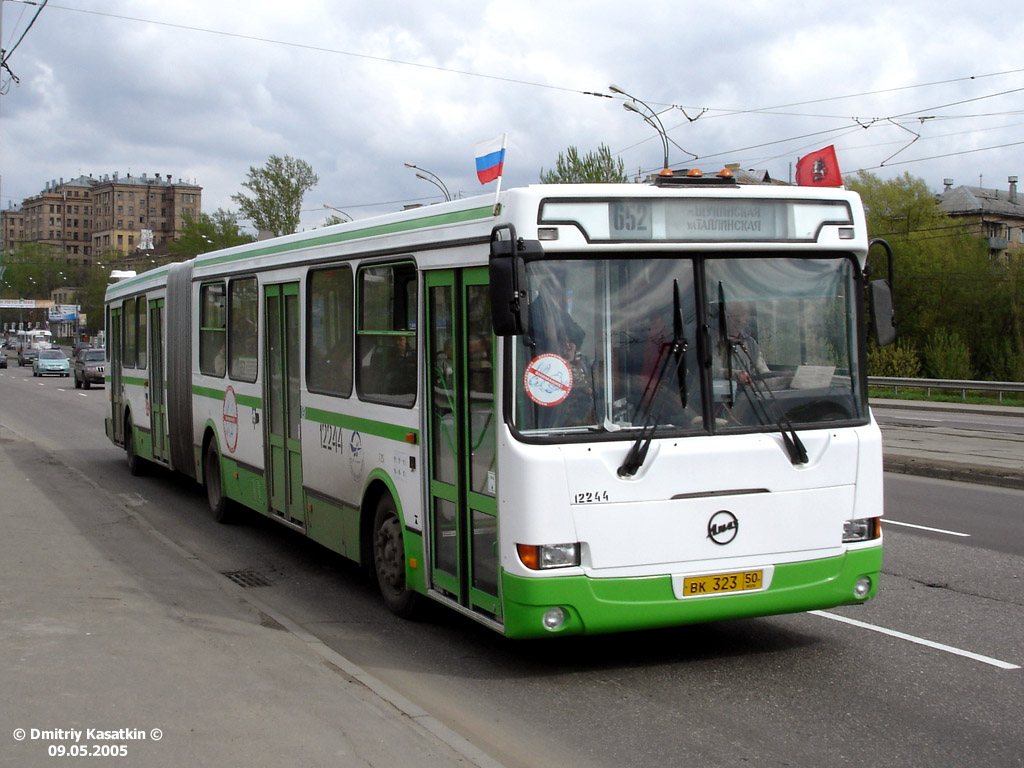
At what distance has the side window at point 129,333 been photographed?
16.1 m

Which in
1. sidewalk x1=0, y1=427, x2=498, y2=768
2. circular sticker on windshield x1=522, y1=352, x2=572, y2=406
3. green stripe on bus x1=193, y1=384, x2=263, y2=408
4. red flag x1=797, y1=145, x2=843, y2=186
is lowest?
sidewalk x1=0, y1=427, x2=498, y2=768

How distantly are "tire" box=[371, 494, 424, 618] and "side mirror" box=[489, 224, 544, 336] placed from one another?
2.34m

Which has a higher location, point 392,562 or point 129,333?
point 129,333

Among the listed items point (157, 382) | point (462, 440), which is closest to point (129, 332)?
point (157, 382)

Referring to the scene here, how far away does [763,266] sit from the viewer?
6.47 meters

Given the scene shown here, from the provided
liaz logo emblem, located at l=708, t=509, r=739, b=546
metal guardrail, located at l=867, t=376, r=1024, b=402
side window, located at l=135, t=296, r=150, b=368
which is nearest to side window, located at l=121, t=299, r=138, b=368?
side window, located at l=135, t=296, r=150, b=368

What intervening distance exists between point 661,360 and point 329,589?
4094 mm

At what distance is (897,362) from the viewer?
48.2m

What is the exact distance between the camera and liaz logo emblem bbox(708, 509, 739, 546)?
6.16m

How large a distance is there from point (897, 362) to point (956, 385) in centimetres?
1028

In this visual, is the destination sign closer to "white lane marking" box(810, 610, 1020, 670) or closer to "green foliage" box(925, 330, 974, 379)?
"white lane marking" box(810, 610, 1020, 670)

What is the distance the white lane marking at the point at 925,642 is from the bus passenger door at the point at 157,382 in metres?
9.42

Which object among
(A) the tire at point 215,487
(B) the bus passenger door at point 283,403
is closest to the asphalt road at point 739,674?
(B) the bus passenger door at point 283,403

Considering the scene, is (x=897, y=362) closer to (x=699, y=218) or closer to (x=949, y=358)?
(x=949, y=358)
